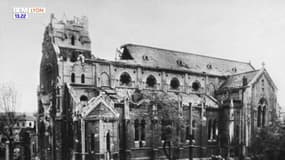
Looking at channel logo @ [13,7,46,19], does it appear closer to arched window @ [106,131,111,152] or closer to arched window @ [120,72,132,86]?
arched window @ [106,131,111,152]

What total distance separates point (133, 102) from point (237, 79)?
62.1 feet

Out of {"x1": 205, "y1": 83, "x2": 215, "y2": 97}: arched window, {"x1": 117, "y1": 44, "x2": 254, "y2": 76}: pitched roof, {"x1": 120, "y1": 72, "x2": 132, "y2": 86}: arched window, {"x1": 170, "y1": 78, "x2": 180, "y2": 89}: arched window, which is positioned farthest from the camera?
{"x1": 205, "y1": 83, "x2": 215, "y2": 97}: arched window

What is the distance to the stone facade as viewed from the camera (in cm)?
2730

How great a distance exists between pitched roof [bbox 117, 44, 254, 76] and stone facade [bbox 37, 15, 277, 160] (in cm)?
18

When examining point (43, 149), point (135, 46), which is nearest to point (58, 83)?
point (43, 149)

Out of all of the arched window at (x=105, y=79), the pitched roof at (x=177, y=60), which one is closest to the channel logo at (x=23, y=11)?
the arched window at (x=105, y=79)

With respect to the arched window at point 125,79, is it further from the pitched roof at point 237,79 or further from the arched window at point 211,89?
the pitched roof at point 237,79

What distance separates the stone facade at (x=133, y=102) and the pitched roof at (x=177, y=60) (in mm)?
183

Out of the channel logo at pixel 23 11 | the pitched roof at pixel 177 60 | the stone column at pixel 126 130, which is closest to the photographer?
the channel logo at pixel 23 11

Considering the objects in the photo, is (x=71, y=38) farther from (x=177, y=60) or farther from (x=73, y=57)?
(x=177, y=60)

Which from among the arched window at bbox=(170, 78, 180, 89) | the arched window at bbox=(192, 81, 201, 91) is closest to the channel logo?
the arched window at bbox=(170, 78, 180, 89)

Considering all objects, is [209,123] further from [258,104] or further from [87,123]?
[87,123]

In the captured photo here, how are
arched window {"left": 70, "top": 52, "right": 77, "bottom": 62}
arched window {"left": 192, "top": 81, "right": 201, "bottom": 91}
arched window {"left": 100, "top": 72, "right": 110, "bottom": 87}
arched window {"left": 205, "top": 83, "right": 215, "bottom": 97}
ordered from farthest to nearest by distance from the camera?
arched window {"left": 205, "top": 83, "right": 215, "bottom": 97} < arched window {"left": 192, "top": 81, "right": 201, "bottom": 91} < arched window {"left": 70, "top": 52, "right": 77, "bottom": 62} < arched window {"left": 100, "top": 72, "right": 110, "bottom": 87}

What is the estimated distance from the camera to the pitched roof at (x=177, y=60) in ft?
123
